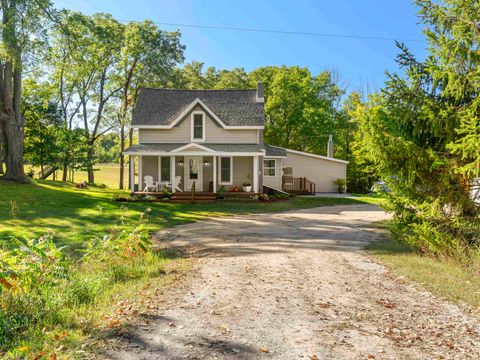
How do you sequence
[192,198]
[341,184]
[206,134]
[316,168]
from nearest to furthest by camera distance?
1. [192,198]
2. [206,134]
3. [316,168]
4. [341,184]

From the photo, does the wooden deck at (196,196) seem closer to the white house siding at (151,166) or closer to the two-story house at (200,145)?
the two-story house at (200,145)

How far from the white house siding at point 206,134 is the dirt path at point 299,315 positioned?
15.1 metres

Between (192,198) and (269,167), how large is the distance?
26.8 ft

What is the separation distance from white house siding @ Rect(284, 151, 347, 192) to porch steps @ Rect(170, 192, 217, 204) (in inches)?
375

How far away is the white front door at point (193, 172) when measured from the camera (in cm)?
2350

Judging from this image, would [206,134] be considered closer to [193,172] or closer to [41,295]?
[193,172]

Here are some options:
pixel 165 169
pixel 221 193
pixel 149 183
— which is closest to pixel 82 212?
pixel 149 183

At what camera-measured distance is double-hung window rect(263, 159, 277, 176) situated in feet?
88.2

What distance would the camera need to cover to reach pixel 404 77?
8281 millimetres

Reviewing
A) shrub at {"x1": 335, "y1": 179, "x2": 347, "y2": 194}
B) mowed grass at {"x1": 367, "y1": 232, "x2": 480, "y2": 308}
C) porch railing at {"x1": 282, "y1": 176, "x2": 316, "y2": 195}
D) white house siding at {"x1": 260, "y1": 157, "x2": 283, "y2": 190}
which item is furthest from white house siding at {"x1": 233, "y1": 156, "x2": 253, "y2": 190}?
mowed grass at {"x1": 367, "y1": 232, "x2": 480, "y2": 308}

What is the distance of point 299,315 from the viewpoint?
511cm

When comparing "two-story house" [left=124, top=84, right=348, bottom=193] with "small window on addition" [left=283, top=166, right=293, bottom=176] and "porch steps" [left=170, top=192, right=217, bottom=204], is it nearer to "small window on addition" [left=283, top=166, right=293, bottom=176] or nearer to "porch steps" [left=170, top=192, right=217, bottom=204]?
"porch steps" [left=170, top=192, right=217, bottom=204]

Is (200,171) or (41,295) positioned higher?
(200,171)

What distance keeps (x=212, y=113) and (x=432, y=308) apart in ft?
62.9
